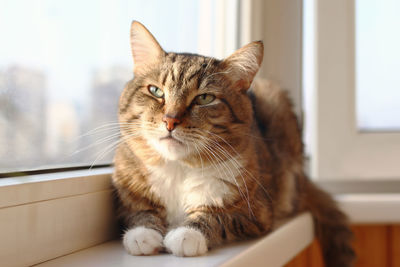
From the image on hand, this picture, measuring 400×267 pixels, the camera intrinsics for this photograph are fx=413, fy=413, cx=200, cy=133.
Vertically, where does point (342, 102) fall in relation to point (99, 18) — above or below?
below

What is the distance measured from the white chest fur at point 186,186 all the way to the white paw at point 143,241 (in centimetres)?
10

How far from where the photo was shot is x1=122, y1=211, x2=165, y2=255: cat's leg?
836 millimetres

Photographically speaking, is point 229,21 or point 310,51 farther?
point 310,51

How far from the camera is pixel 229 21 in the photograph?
1562mm

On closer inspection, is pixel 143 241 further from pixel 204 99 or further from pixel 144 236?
pixel 204 99

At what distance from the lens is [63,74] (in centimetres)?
88

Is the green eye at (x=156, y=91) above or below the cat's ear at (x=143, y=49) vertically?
below

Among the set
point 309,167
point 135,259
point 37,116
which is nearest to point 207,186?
point 135,259

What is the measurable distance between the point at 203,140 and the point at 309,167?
1.03 m

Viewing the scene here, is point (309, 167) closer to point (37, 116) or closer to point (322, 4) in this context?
point (322, 4)

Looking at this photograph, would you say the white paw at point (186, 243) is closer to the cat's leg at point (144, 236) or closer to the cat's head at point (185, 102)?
the cat's leg at point (144, 236)

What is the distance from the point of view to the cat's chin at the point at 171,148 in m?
0.85

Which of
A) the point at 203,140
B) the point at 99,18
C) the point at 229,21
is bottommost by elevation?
the point at 203,140

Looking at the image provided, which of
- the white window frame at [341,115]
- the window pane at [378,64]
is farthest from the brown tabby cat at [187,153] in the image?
the window pane at [378,64]
